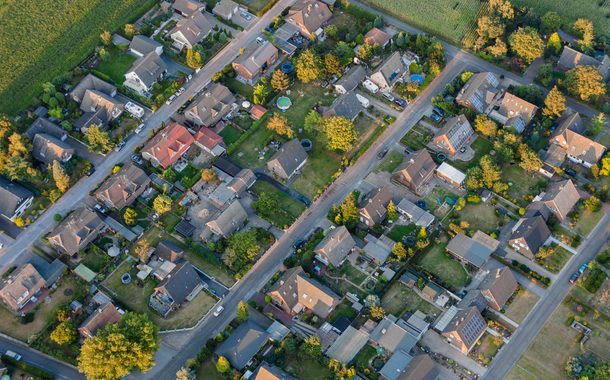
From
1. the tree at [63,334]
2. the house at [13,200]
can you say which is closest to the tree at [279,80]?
the house at [13,200]

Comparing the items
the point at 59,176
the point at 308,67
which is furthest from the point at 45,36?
the point at 308,67

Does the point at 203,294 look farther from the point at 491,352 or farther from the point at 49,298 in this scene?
the point at 491,352

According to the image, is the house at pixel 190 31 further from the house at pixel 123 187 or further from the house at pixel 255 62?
the house at pixel 123 187

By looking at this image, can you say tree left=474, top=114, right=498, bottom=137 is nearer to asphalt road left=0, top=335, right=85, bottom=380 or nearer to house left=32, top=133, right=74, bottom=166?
house left=32, top=133, right=74, bottom=166

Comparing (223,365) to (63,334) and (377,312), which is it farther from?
(377,312)

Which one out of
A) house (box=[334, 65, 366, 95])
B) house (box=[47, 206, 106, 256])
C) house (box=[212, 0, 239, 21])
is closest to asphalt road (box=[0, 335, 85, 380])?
house (box=[47, 206, 106, 256])

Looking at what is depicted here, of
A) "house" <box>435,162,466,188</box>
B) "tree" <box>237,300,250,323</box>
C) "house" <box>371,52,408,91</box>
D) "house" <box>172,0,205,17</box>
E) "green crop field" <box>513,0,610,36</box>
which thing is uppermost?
"green crop field" <box>513,0,610,36</box>
